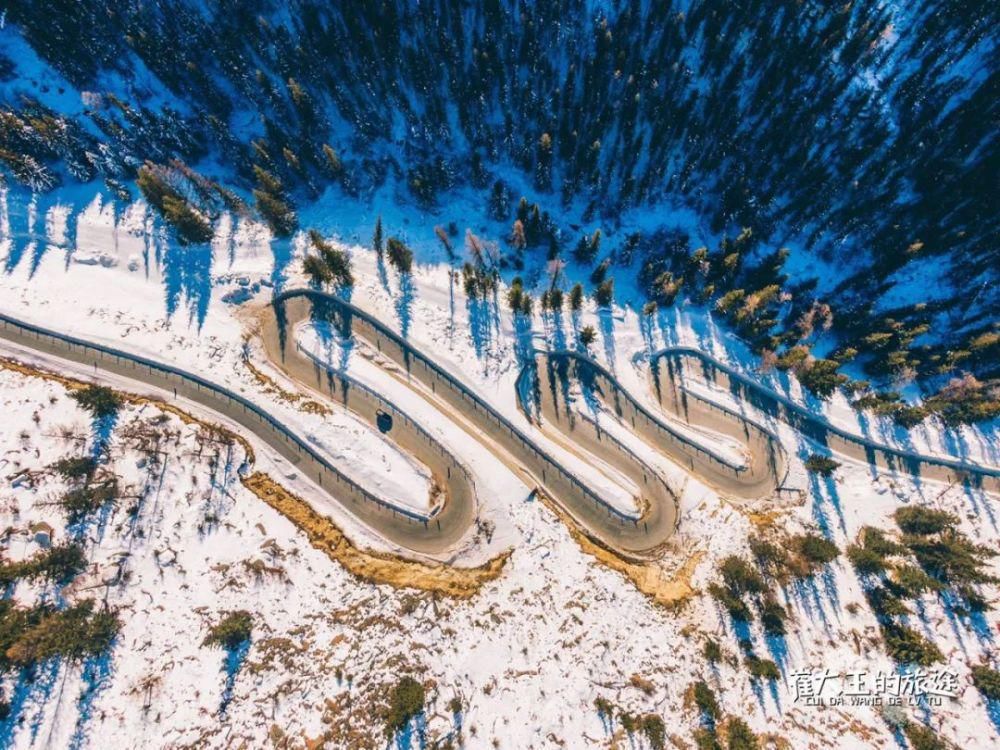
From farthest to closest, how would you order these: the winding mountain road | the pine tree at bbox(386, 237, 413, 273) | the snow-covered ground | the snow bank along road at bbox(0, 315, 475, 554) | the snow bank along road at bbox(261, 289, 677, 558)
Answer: the pine tree at bbox(386, 237, 413, 273) → the snow bank along road at bbox(261, 289, 677, 558) → the winding mountain road → the snow bank along road at bbox(0, 315, 475, 554) → the snow-covered ground

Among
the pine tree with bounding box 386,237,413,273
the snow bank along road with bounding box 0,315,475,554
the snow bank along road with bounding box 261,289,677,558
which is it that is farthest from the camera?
the pine tree with bounding box 386,237,413,273

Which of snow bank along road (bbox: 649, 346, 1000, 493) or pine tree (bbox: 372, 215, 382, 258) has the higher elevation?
pine tree (bbox: 372, 215, 382, 258)

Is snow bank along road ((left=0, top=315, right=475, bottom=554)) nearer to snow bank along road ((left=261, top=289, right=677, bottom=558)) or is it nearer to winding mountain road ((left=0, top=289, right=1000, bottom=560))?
winding mountain road ((left=0, top=289, right=1000, bottom=560))

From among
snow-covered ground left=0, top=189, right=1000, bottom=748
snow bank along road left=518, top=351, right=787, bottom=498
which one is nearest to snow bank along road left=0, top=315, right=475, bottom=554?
snow-covered ground left=0, top=189, right=1000, bottom=748

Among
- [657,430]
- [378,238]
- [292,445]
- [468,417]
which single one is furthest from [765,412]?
[292,445]

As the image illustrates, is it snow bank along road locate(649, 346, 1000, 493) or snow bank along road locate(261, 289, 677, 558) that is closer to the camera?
snow bank along road locate(261, 289, 677, 558)

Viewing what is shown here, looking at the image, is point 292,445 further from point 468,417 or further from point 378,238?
point 378,238

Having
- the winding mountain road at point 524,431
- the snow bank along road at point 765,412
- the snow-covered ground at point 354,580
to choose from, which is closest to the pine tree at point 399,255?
the snow-covered ground at point 354,580

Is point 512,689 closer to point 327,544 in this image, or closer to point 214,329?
point 327,544

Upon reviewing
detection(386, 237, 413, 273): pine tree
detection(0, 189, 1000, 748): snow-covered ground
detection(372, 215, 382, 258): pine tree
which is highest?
detection(372, 215, 382, 258): pine tree
